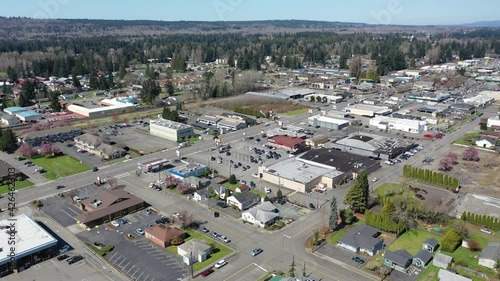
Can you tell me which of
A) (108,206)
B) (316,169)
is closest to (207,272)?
(108,206)

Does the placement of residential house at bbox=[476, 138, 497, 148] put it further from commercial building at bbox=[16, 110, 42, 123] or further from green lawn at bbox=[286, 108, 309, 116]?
commercial building at bbox=[16, 110, 42, 123]

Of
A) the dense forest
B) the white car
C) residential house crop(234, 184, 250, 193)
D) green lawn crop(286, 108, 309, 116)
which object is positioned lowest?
the white car

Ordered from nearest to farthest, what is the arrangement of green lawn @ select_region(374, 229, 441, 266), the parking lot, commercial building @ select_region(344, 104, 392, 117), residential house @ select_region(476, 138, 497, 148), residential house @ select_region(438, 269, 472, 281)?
residential house @ select_region(438, 269, 472, 281) → the parking lot → green lawn @ select_region(374, 229, 441, 266) → residential house @ select_region(476, 138, 497, 148) → commercial building @ select_region(344, 104, 392, 117)

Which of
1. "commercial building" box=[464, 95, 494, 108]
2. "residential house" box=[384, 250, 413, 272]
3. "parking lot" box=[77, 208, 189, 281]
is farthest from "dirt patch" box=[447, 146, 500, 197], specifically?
"commercial building" box=[464, 95, 494, 108]

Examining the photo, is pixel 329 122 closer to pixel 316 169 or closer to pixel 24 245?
pixel 316 169

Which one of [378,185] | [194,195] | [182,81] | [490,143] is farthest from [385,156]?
[182,81]
